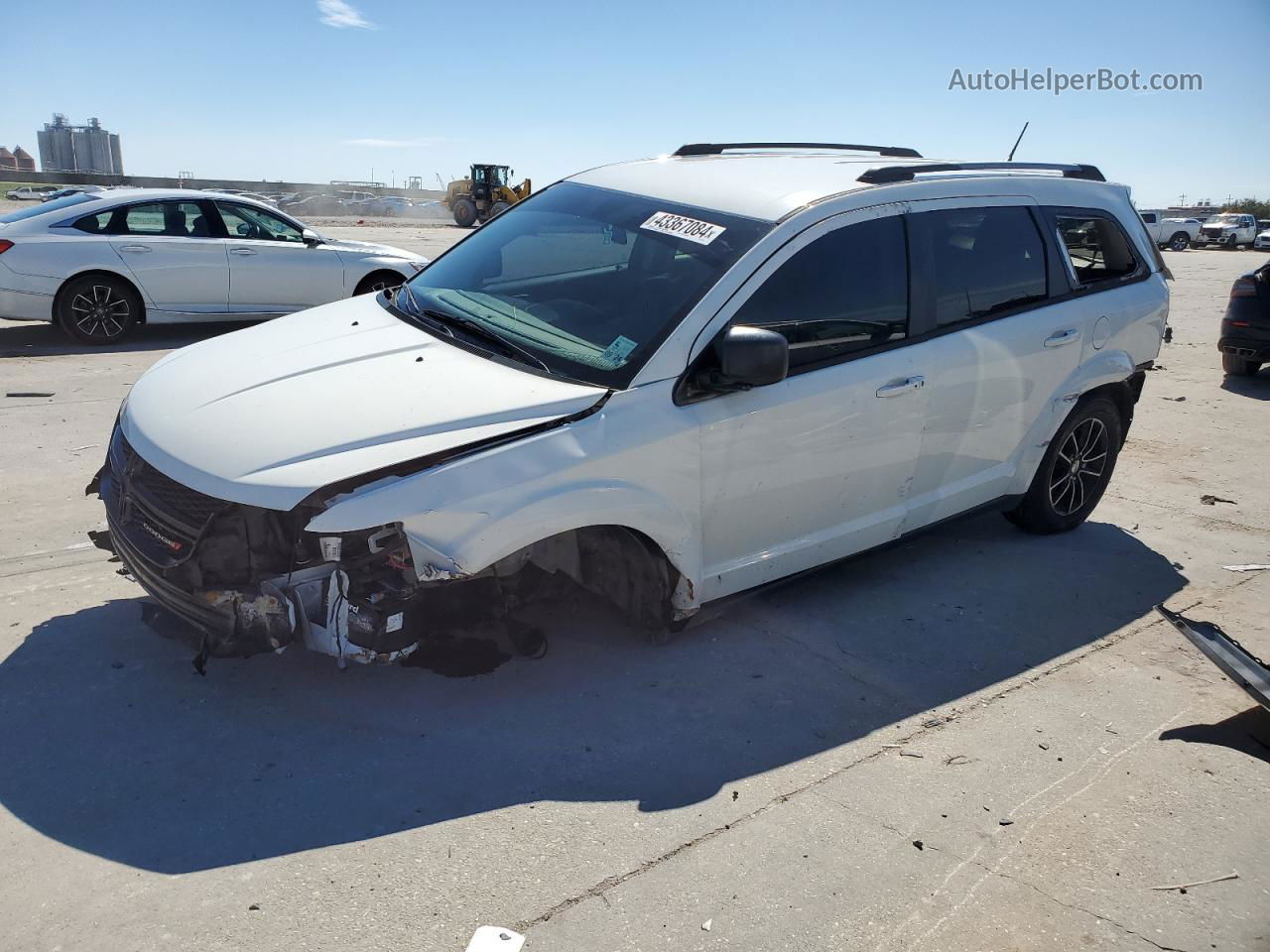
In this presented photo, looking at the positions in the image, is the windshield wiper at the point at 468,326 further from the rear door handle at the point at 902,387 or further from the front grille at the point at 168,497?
the rear door handle at the point at 902,387

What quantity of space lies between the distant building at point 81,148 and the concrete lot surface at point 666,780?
85.2 m

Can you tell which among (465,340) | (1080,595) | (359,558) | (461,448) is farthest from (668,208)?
(1080,595)

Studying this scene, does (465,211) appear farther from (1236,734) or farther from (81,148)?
(81,148)

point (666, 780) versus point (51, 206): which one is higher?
point (51, 206)

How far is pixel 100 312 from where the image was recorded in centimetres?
1040

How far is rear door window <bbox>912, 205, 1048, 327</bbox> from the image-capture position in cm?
481

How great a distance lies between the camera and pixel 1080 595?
5285 mm

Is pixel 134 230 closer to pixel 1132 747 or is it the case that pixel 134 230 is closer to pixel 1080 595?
pixel 1080 595

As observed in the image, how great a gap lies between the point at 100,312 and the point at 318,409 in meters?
7.97

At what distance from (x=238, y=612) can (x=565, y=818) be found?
127 cm

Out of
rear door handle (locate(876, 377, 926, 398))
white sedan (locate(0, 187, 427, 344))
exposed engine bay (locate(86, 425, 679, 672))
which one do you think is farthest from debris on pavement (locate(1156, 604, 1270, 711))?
white sedan (locate(0, 187, 427, 344))

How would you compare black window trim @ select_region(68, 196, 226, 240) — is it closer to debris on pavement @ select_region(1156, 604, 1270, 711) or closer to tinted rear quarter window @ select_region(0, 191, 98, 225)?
tinted rear quarter window @ select_region(0, 191, 98, 225)

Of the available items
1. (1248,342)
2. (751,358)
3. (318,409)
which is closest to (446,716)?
(318,409)

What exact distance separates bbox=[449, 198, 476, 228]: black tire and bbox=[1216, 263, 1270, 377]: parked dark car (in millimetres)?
33745
